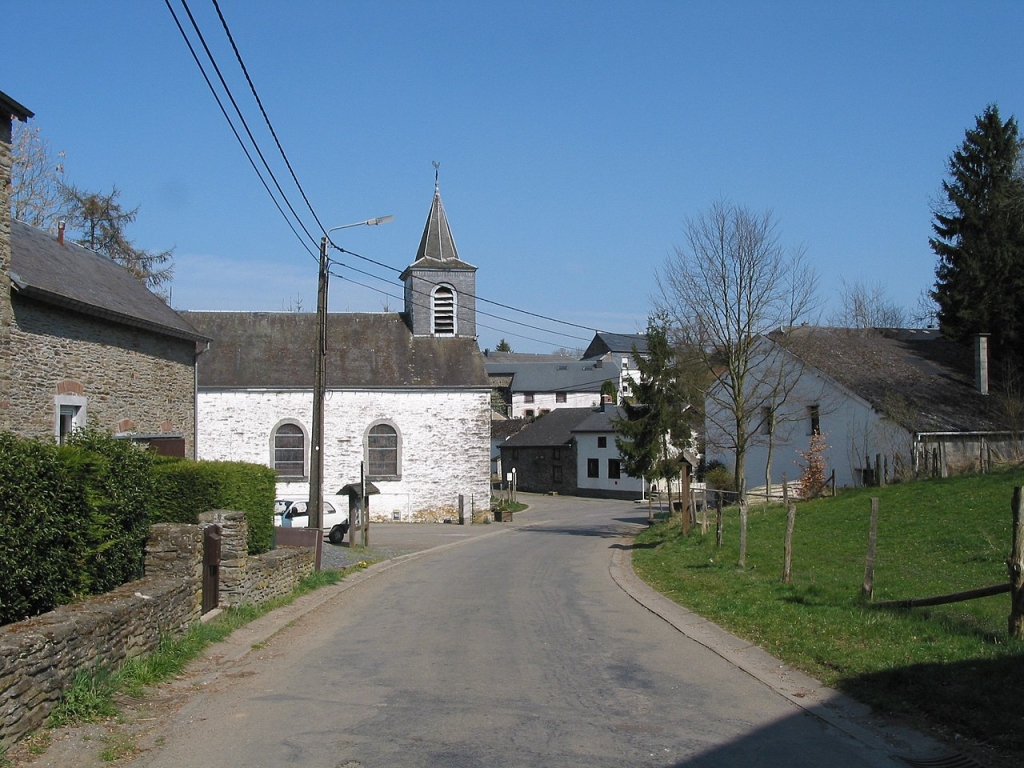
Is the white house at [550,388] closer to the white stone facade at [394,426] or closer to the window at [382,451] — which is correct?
the white stone facade at [394,426]

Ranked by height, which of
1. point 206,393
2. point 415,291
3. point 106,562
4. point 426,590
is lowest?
point 426,590

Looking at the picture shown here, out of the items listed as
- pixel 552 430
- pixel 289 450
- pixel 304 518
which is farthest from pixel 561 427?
pixel 304 518

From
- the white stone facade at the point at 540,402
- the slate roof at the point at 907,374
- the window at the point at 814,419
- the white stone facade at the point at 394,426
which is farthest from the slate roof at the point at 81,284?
the white stone facade at the point at 540,402

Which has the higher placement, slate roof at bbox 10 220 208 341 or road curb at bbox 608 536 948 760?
slate roof at bbox 10 220 208 341

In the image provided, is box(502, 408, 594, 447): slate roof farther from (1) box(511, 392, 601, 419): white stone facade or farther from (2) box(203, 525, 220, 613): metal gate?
(2) box(203, 525, 220, 613): metal gate

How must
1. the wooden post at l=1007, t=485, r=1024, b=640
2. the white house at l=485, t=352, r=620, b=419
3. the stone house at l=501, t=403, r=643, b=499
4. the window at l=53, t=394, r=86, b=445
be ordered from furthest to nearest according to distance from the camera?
the white house at l=485, t=352, r=620, b=419 → the stone house at l=501, t=403, r=643, b=499 → the window at l=53, t=394, r=86, b=445 → the wooden post at l=1007, t=485, r=1024, b=640

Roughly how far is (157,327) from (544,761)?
18.4 metres

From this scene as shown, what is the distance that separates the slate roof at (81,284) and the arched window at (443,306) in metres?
18.0

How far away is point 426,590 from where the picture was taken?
16781mm

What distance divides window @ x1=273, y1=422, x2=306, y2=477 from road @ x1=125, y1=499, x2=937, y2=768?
1045 inches

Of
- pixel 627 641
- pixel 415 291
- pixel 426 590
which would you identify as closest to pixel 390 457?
pixel 415 291

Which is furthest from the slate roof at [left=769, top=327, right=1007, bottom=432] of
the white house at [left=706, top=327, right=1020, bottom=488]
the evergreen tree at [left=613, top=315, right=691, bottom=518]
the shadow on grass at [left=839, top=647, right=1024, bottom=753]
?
the shadow on grass at [left=839, top=647, right=1024, bottom=753]

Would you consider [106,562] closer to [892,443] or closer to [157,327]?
[157,327]

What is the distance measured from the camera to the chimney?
3722cm
